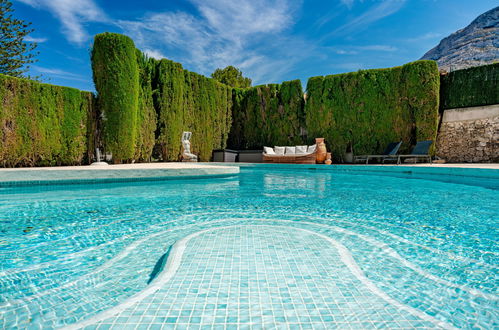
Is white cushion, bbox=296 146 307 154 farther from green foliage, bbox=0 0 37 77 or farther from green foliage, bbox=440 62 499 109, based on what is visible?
green foliage, bbox=0 0 37 77

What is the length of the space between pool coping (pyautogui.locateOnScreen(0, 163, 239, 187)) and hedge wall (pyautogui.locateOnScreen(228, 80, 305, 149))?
23.0ft

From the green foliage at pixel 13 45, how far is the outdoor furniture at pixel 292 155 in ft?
53.6

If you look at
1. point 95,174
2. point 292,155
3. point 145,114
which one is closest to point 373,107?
point 292,155

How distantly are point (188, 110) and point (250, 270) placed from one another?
1209 centimetres

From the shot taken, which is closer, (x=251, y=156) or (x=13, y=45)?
(x=251, y=156)

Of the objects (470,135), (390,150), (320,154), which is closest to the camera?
(470,135)

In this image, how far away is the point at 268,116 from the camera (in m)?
14.0

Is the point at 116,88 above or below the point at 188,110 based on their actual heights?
above

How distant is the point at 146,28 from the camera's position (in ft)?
41.3

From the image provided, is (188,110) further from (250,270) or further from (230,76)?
(250,270)

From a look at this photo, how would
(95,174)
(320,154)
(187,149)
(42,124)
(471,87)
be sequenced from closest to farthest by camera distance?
1. (95,174)
2. (42,124)
3. (471,87)
4. (320,154)
5. (187,149)

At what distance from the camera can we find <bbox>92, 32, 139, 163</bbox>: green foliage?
9438 mm

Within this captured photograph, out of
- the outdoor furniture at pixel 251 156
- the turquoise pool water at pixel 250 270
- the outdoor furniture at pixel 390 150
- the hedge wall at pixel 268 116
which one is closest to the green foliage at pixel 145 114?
the outdoor furniture at pixel 251 156

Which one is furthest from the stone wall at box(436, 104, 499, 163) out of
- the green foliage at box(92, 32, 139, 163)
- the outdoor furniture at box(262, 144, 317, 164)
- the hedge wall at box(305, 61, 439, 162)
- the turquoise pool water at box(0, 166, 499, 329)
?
the green foliage at box(92, 32, 139, 163)
